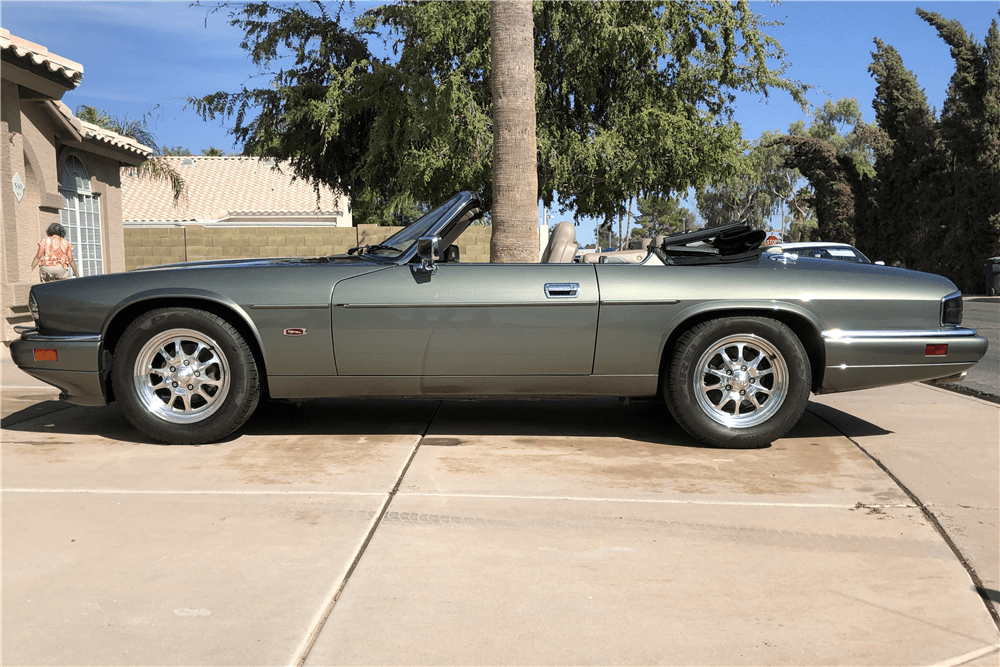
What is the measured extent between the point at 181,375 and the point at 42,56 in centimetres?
747

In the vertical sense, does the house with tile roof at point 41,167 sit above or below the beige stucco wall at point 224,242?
above

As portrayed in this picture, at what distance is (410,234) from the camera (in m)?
5.13

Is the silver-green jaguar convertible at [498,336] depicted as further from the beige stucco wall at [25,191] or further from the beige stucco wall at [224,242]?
the beige stucco wall at [224,242]

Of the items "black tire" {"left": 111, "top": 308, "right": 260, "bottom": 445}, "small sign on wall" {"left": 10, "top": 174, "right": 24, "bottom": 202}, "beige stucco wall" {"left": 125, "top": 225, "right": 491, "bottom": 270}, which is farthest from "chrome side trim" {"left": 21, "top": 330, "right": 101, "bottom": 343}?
"beige stucco wall" {"left": 125, "top": 225, "right": 491, "bottom": 270}

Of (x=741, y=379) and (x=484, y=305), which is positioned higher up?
(x=484, y=305)

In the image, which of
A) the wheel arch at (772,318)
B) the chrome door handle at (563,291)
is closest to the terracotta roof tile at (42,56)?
the chrome door handle at (563,291)

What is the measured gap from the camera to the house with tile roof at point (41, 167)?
34.9 feet

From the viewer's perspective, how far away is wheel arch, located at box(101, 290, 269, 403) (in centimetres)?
474

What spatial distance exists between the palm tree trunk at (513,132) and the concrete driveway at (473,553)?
464cm

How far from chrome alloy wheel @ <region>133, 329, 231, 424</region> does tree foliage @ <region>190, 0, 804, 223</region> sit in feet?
37.6

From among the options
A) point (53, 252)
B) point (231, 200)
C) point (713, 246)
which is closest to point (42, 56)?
point (53, 252)

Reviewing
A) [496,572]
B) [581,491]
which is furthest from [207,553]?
[581,491]

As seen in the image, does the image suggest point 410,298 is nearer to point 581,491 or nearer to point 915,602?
point 581,491

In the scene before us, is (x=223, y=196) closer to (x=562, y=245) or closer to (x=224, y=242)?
(x=224, y=242)
